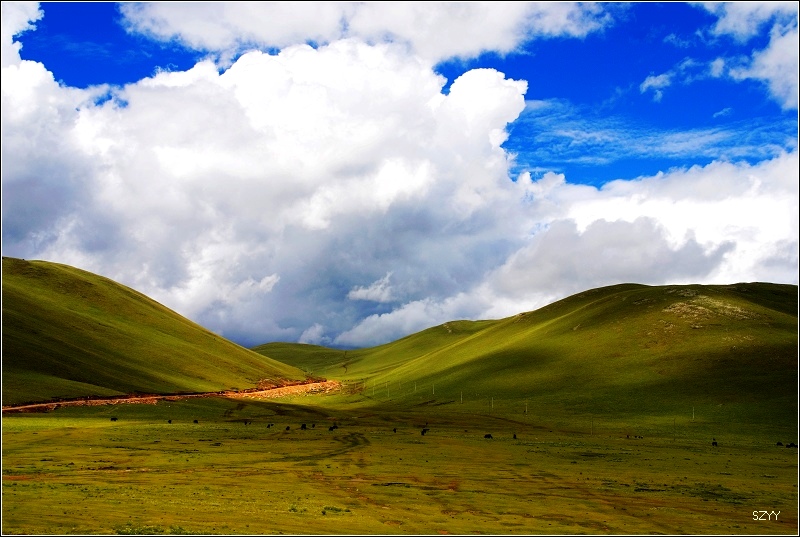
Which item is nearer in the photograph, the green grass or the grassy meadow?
the green grass

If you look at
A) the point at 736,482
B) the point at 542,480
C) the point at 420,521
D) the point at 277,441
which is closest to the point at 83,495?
the point at 420,521

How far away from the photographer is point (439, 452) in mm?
95125

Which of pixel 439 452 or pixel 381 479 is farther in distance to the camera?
pixel 439 452

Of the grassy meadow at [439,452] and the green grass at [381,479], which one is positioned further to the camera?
the grassy meadow at [439,452]

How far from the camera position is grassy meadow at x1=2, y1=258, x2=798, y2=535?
1916 inches

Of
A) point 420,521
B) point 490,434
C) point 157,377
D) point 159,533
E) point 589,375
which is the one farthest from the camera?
point 157,377

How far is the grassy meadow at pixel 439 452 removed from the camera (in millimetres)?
48656

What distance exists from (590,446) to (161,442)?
70.0 meters

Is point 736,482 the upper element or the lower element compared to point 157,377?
lower

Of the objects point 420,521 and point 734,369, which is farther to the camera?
point 734,369

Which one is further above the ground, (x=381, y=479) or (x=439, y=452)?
(x=381, y=479)

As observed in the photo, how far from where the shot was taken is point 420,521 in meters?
47.9

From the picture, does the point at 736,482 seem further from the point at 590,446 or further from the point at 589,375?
the point at 589,375

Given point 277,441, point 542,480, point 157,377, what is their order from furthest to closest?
1. point 157,377
2. point 277,441
3. point 542,480
